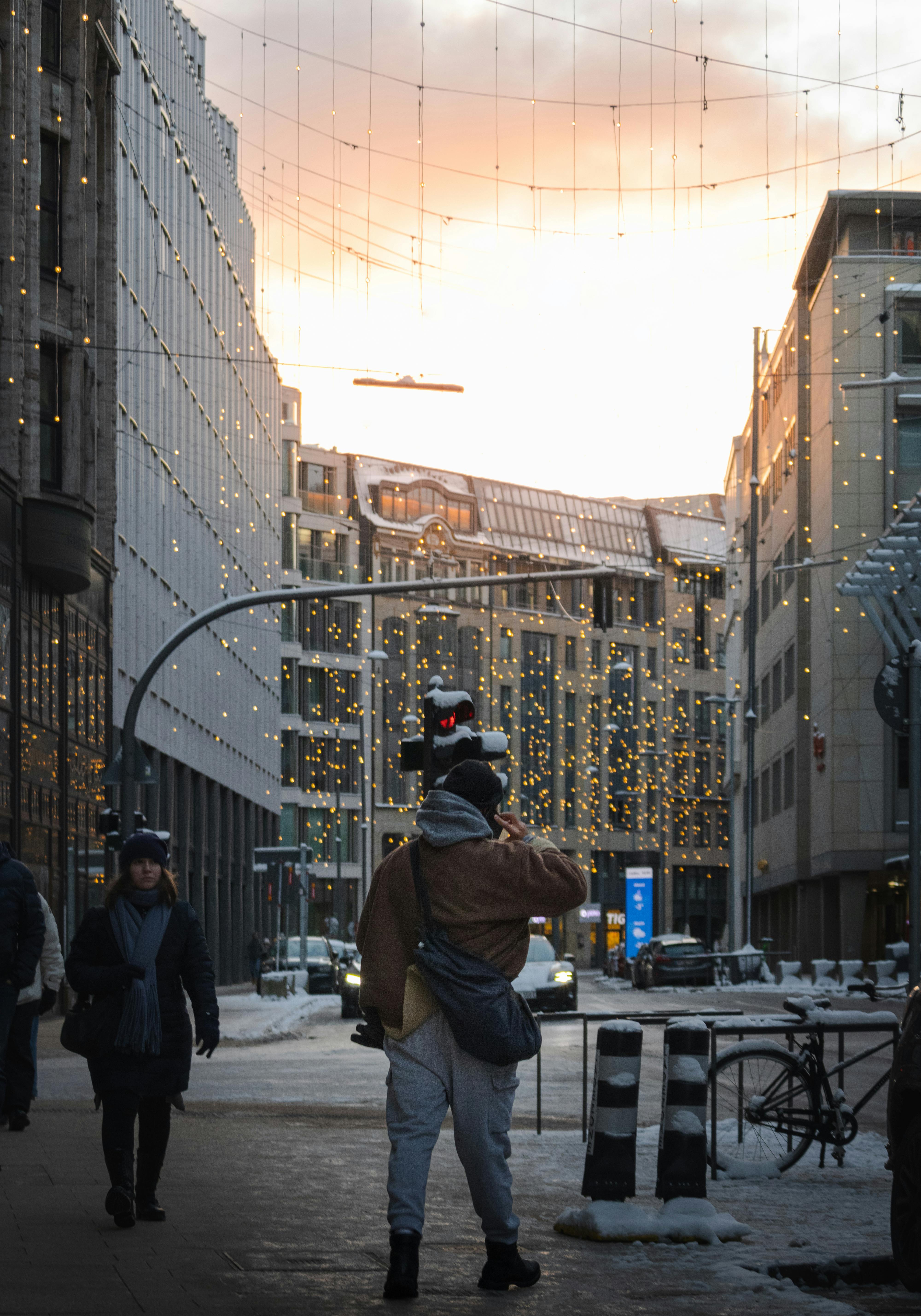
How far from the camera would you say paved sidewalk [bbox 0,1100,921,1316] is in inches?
285

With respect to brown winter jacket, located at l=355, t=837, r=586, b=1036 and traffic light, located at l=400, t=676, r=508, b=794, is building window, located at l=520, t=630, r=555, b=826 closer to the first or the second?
traffic light, located at l=400, t=676, r=508, b=794

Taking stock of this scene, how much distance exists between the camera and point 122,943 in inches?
361

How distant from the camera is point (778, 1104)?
11.4 meters

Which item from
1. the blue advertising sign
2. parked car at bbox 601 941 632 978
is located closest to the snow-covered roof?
parked car at bbox 601 941 632 978

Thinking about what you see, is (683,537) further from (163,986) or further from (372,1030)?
(372,1030)

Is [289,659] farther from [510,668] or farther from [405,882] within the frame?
[405,882]

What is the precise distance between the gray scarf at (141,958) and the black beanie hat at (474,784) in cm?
211

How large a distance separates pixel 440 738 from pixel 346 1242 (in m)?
8.63

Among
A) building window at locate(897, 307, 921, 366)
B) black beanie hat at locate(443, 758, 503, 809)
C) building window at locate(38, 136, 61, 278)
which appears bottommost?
black beanie hat at locate(443, 758, 503, 809)

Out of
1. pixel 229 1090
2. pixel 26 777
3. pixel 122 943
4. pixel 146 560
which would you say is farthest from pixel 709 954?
pixel 122 943

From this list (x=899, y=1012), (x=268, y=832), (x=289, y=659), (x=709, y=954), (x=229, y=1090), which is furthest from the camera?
(x=289, y=659)

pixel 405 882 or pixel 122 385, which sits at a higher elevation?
pixel 122 385

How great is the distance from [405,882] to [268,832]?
7359cm

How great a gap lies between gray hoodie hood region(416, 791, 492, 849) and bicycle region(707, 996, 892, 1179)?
172 inches
